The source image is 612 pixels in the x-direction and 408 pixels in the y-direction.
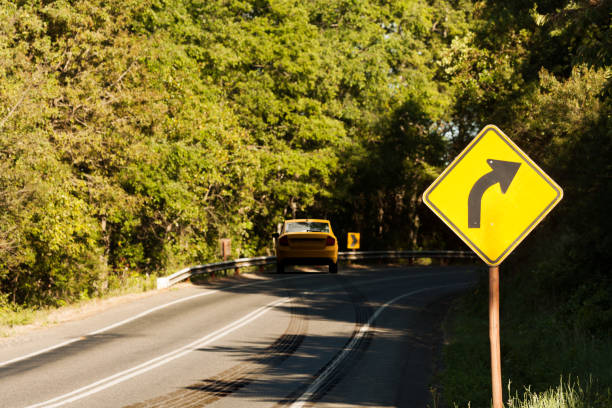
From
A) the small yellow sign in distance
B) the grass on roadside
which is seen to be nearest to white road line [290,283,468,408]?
the grass on roadside

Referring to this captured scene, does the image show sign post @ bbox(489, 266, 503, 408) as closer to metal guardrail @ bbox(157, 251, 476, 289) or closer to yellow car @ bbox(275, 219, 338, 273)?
yellow car @ bbox(275, 219, 338, 273)

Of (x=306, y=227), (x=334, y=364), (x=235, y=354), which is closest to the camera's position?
(x=334, y=364)

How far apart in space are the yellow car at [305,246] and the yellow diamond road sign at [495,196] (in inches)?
661

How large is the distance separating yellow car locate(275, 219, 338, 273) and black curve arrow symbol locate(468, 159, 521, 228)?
16.8 m

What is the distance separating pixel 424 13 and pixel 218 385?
38.4 meters

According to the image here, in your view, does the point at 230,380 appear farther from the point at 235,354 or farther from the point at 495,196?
the point at 495,196

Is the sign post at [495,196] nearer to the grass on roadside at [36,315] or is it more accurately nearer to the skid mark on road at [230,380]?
the skid mark on road at [230,380]

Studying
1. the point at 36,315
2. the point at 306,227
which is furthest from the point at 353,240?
the point at 36,315

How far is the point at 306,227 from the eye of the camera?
2369 centimetres

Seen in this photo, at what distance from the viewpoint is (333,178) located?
134 feet

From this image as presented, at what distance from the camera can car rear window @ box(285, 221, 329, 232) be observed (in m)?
23.6

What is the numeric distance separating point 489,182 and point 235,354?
7.85 meters

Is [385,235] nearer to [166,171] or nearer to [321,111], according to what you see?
[321,111]

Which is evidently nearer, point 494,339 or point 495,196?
point 494,339
